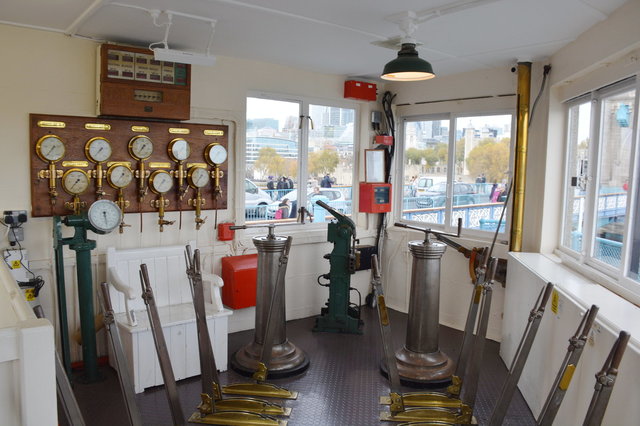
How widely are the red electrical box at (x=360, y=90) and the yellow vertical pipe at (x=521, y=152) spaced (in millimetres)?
1630

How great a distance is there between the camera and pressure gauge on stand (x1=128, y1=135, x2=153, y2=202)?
4.28 m

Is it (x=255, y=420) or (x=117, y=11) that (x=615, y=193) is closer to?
A: (x=255, y=420)

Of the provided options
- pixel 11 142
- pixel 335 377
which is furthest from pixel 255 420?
pixel 11 142

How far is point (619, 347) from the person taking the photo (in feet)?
6.31

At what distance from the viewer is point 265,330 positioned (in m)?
4.25

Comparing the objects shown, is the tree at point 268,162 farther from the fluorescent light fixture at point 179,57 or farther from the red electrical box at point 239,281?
the fluorescent light fixture at point 179,57

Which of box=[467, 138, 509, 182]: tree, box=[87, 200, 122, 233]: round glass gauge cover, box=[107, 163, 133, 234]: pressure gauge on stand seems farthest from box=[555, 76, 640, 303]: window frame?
box=[107, 163, 133, 234]: pressure gauge on stand

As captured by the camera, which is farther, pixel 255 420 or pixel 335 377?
pixel 335 377

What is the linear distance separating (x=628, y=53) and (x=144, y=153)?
3.53 metres

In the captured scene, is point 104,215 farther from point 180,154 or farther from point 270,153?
point 270,153

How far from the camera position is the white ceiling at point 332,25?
318 centimetres

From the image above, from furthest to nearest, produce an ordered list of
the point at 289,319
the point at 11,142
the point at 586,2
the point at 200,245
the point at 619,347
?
1. the point at 289,319
2. the point at 200,245
3. the point at 11,142
4. the point at 586,2
5. the point at 619,347

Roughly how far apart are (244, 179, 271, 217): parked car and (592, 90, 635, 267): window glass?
2.96 metres

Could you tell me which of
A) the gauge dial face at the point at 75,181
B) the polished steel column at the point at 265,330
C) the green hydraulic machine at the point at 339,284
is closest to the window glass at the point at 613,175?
the green hydraulic machine at the point at 339,284
